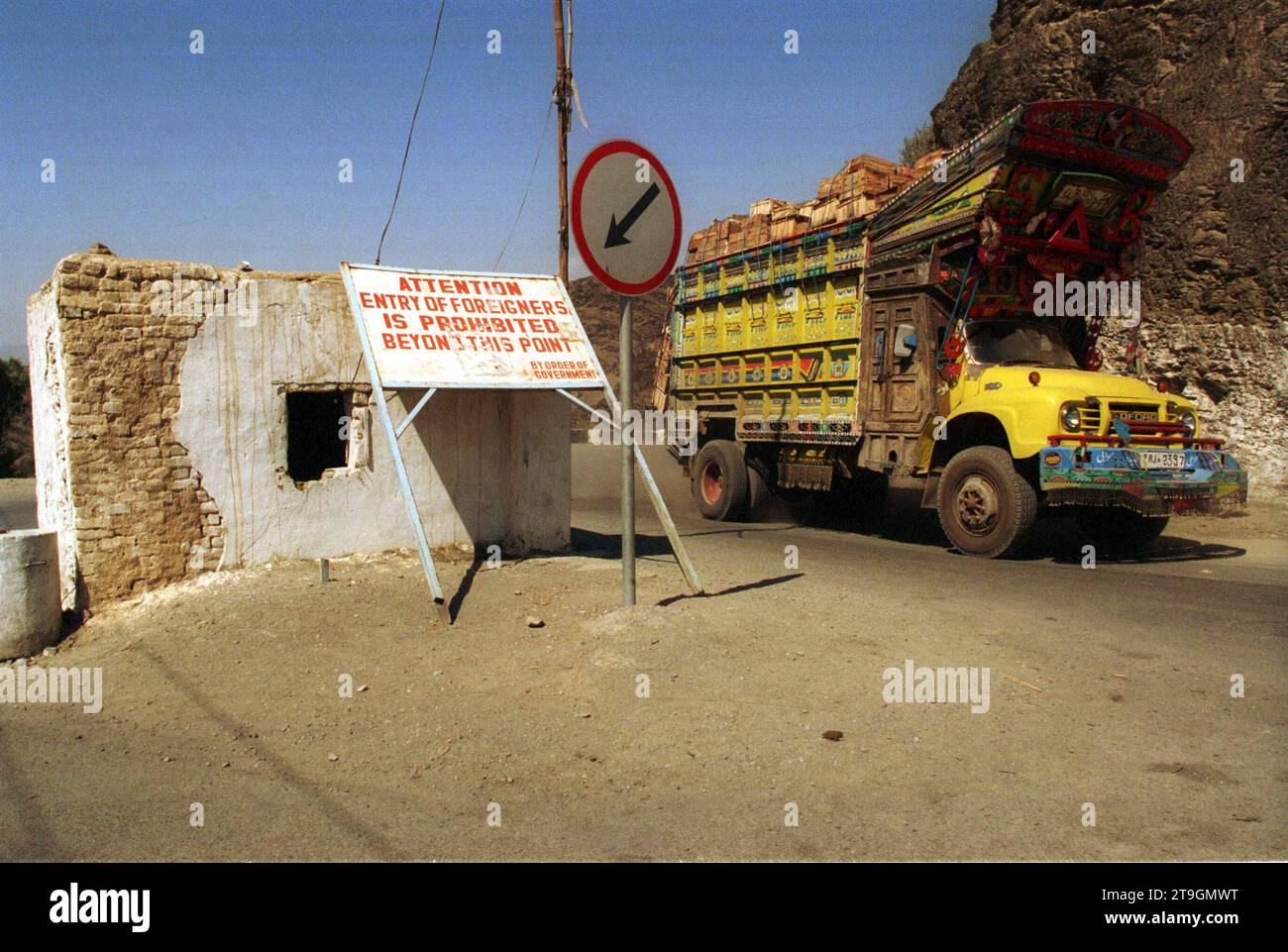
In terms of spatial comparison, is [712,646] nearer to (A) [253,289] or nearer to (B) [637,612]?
(B) [637,612]

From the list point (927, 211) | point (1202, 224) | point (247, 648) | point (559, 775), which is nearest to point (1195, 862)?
point (559, 775)

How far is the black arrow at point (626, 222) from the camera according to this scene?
5.10m

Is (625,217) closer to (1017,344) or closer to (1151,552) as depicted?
(1017,344)

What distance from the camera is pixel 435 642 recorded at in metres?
5.30

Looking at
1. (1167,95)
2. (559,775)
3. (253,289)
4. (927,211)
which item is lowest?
(559,775)

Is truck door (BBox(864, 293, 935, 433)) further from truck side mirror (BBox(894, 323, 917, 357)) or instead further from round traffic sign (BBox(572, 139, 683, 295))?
round traffic sign (BBox(572, 139, 683, 295))

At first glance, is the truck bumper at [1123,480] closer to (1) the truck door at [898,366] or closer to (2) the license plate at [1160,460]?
(2) the license plate at [1160,460]

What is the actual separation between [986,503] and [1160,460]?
152 centimetres

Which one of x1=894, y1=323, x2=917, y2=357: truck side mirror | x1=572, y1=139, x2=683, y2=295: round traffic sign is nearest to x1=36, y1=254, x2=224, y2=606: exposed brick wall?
x1=572, y1=139, x2=683, y2=295: round traffic sign

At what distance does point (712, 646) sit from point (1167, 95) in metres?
13.8

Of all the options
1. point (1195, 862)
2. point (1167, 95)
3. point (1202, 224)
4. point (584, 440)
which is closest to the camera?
point (1195, 862)

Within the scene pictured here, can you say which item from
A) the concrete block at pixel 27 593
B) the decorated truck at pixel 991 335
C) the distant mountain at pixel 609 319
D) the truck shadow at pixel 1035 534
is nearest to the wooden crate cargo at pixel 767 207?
the decorated truck at pixel 991 335

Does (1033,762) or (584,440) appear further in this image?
(584,440)

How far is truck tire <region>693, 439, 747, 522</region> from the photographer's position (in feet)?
40.7
